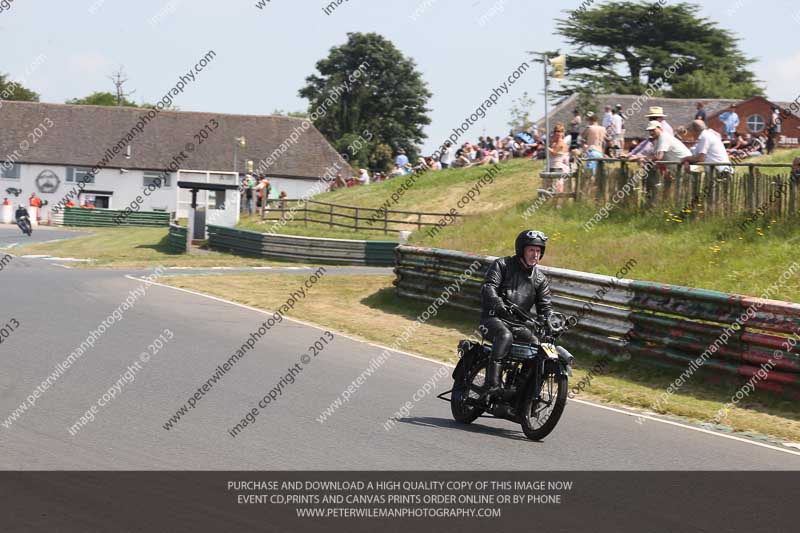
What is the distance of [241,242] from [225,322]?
19.0m

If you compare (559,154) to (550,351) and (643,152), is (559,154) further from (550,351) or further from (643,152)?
(550,351)

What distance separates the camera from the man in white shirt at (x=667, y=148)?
19891 mm

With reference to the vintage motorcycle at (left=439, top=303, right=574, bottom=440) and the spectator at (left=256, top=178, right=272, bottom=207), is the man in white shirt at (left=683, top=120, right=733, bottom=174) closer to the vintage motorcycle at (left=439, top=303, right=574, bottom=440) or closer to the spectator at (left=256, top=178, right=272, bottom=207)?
the vintage motorcycle at (left=439, top=303, right=574, bottom=440)

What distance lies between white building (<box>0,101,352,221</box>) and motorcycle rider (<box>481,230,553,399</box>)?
72.3m

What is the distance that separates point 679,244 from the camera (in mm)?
18484

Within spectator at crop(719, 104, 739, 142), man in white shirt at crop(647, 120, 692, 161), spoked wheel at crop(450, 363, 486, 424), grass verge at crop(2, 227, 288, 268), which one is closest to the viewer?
spoked wheel at crop(450, 363, 486, 424)

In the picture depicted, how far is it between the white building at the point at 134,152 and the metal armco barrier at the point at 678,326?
67.0m

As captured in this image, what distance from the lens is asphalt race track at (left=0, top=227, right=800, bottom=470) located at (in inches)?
329

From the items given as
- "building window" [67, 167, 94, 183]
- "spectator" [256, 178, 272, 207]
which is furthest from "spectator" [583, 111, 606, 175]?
"building window" [67, 167, 94, 183]

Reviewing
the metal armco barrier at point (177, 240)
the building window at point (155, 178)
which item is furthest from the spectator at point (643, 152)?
the building window at point (155, 178)

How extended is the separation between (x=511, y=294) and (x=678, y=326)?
455cm

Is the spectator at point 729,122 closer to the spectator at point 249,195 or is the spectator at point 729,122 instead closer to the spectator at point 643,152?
the spectator at point 643,152
